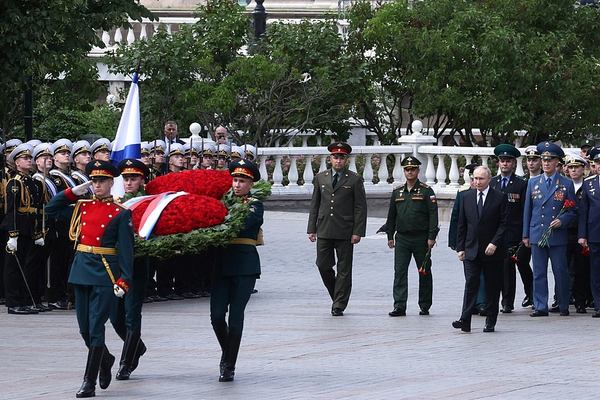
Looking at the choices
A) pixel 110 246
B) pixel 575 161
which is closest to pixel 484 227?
pixel 575 161

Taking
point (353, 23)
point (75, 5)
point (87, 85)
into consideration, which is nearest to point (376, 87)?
point (353, 23)

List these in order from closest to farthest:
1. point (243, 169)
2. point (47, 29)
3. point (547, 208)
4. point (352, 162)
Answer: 1. point (243, 169)
2. point (547, 208)
3. point (47, 29)
4. point (352, 162)

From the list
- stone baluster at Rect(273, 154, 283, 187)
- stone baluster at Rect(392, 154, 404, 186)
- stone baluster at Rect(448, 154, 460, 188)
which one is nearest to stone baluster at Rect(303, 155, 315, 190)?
stone baluster at Rect(273, 154, 283, 187)

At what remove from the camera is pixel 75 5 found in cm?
1834

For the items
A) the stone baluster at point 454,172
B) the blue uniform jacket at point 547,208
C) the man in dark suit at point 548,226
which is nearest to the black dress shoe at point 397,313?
the man in dark suit at point 548,226

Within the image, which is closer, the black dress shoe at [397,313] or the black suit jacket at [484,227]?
the black suit jacket at [484,227]

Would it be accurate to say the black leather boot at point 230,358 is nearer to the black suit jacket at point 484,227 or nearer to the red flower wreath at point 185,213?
the red flower wreath at point 185,213

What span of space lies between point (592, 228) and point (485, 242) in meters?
1.81

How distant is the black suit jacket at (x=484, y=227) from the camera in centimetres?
1559

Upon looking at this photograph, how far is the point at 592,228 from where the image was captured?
1678 cm

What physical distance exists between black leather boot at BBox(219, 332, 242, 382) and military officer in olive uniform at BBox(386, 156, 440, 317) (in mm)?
4376

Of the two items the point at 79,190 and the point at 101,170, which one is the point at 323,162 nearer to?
the point at 79,190

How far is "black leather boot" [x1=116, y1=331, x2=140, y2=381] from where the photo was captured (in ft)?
41.1

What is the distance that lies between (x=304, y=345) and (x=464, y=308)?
1.96 metres
